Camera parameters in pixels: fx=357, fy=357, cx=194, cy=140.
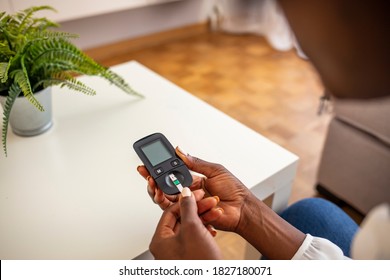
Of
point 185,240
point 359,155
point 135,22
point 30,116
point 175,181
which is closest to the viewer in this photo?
point 185,240

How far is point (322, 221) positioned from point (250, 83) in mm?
1534

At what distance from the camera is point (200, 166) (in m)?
0.64

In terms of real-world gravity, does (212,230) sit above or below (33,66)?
below

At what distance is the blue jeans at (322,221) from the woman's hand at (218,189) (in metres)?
0.20

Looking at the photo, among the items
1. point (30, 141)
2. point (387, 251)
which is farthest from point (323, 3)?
point (30, 141)

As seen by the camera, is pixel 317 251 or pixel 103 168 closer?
pixel 317 251

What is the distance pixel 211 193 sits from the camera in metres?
0.65

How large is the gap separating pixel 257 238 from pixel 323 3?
415mm

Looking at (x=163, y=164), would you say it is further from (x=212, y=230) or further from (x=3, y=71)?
(x=3, y=71)

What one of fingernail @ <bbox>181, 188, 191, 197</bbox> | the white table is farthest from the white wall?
fingernail @ <bbox>181, 188, 191, 197</bbox>

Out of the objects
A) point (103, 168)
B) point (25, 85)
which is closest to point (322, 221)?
point (103, 168)

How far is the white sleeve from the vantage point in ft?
1.93

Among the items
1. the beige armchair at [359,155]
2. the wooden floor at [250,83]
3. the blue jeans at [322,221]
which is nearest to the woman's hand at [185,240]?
the blue jeans at [322,221]
